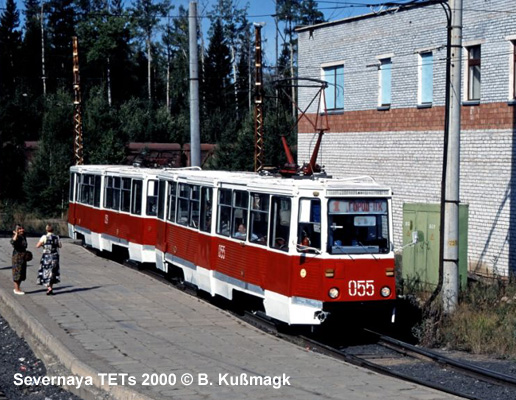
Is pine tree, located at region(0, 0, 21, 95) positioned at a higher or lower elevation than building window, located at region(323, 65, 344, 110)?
higher

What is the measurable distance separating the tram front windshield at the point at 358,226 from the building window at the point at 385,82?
1353 centimetres

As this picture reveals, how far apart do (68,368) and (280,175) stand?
597cm

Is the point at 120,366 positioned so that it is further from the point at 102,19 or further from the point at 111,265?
the point at 102,19

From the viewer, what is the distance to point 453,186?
1659 centimetres

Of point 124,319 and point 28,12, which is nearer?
point 124,319

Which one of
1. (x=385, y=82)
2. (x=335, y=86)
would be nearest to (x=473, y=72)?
(x=385, y=82)

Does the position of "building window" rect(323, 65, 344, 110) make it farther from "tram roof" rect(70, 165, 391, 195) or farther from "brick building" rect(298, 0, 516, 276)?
"tram roof" rect(70, 165, 391, 195)

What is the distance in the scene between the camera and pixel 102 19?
80625mm

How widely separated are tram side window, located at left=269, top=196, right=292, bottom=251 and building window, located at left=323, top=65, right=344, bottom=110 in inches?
610

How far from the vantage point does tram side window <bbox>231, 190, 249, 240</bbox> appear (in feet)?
52.4

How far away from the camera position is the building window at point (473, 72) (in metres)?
24.1

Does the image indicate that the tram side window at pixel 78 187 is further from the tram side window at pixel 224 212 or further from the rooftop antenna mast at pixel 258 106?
the tram side window at pixel 224 212

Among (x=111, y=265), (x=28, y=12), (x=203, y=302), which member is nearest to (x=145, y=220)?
(x=111, y=265)

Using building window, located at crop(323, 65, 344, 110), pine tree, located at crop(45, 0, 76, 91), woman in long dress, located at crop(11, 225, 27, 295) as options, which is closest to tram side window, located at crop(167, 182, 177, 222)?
woman in long dress, located at crop(11, 225, 27, 295)
